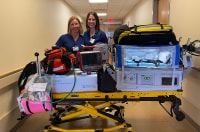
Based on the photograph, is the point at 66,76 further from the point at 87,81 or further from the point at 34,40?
the point at 34,40

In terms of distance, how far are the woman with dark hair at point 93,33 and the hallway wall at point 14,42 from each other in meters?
0.96

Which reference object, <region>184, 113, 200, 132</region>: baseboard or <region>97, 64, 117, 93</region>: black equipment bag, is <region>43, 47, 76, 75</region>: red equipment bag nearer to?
<region>97, 64, 117, 93</region>: black equipment bag

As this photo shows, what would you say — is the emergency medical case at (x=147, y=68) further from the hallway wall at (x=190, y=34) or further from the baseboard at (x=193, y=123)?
the baseboard at (x=193, y=123)

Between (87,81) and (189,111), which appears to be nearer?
(87,81)

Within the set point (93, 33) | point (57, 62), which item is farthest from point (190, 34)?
point (57, 62)

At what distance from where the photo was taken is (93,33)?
301 centimetres

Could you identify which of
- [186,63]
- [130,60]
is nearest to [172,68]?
[186,63]

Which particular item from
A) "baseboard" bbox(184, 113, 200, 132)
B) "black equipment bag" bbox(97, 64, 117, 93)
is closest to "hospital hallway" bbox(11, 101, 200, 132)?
"baseboard" bbox(184, 113, 200, 132)

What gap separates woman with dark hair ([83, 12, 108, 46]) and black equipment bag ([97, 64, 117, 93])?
3.26ft

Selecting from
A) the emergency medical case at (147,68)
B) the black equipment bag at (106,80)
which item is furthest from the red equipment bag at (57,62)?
the emergency medical case at (147,68)

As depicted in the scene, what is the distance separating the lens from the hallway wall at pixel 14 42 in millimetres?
2502

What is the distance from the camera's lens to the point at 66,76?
6.65 feet

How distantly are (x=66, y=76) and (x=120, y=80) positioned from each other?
53 cm

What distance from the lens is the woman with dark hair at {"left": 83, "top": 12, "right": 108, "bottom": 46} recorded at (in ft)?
9.59
